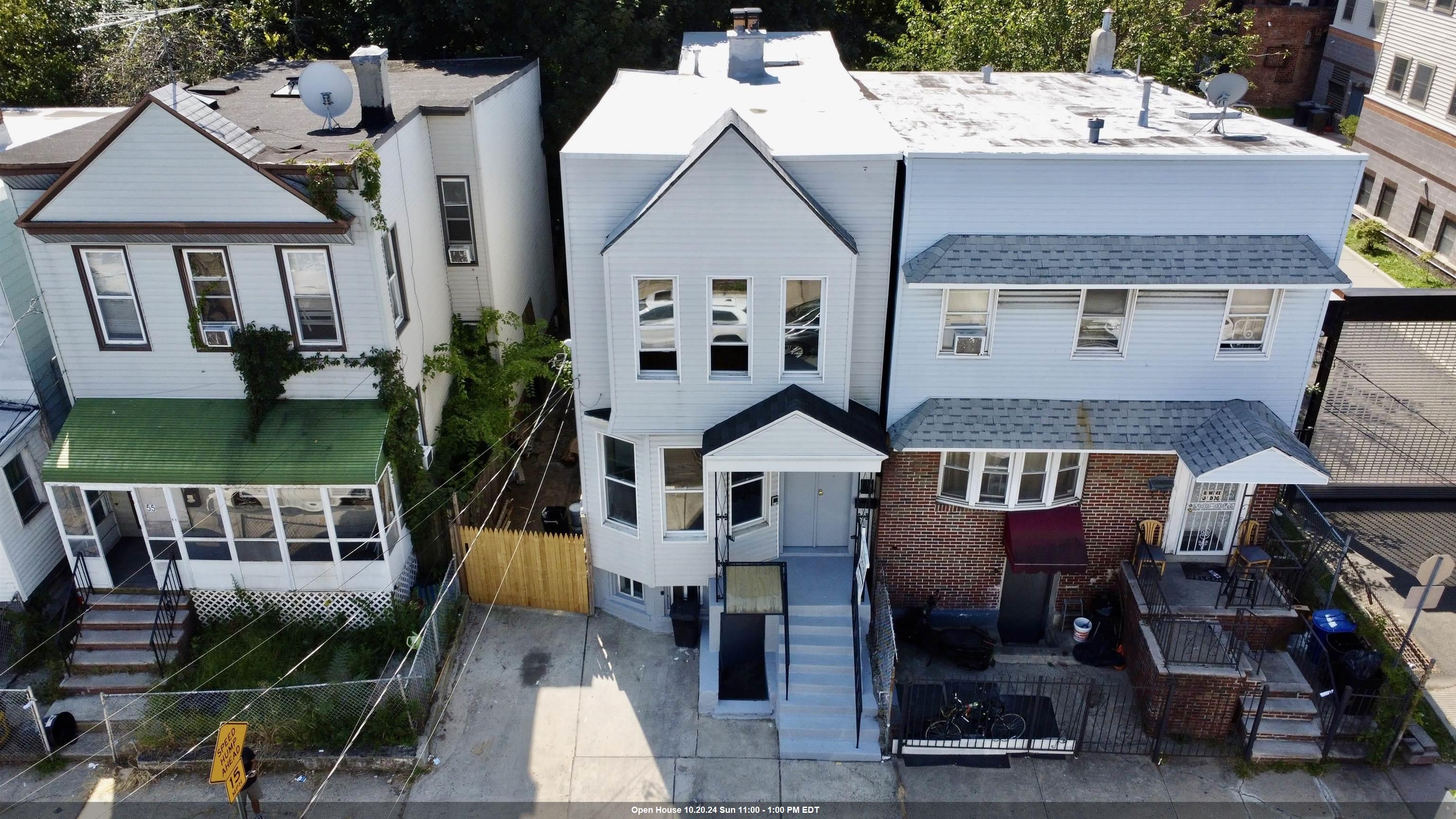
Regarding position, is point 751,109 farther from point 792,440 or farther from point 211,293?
point 211,293

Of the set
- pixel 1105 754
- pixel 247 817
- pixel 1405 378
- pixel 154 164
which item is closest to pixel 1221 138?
pixel 1105 754

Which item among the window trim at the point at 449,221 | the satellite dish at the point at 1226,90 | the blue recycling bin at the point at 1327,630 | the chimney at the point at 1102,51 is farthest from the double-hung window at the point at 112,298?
the blue recycling bin at the point at 1327,630

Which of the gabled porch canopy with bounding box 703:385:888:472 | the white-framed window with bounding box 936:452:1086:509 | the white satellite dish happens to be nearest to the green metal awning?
the white satellite dish

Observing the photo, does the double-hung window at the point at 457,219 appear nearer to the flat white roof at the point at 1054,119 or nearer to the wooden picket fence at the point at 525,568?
the wooden picket fence at the point at 525,568

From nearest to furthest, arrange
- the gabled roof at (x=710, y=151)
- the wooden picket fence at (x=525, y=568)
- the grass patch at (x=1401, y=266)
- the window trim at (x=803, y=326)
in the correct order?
the gabled roof at (x=710, y=151) → the window trim at (x=803, y=326) → the wooden picket fence at (x=525, y=568) → the grass patch at (x=1401, y=266)

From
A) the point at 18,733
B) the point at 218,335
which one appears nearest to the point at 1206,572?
the point at 218,335

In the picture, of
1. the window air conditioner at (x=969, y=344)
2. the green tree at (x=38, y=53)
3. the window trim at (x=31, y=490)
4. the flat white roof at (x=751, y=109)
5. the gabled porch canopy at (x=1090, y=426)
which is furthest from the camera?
the green tree at (x=38, y=53)
